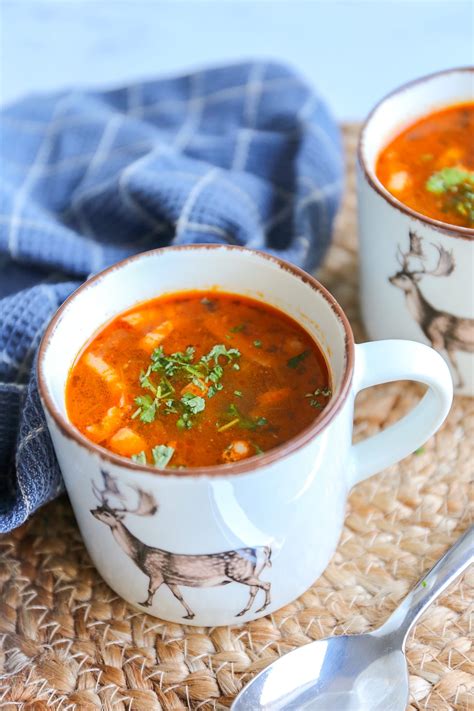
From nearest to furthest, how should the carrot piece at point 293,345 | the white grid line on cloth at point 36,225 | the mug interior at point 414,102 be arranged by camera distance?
the carrot piece at point 293,345, the mug interior at point 414,102, the white grid line on cloth at point 36,225

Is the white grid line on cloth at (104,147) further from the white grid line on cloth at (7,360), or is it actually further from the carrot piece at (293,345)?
the carrot piece at (293,345)

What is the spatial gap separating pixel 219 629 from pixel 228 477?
47cm

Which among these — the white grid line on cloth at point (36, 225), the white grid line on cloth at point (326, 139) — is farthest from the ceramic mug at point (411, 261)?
the white grid line on cloth at point (36, 225)

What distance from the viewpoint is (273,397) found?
169cm

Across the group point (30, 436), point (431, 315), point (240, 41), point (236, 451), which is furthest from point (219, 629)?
point (240, 41)

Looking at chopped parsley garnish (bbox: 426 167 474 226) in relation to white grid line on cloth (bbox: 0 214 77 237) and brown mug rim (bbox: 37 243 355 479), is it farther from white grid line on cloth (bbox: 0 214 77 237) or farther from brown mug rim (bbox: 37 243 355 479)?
white grid line on cloth (bbox: 0 214 77 237)

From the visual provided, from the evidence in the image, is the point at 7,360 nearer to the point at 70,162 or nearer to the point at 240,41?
the point at 70,162

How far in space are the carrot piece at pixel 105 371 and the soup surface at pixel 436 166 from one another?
0.74m

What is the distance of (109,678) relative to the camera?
171cm

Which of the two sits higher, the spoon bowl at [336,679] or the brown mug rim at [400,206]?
the brown mug rim at [400,206]

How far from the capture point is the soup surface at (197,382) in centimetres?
161

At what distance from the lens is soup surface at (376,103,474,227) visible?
6.64 feet

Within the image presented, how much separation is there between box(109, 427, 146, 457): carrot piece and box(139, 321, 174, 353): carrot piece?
0.73ft

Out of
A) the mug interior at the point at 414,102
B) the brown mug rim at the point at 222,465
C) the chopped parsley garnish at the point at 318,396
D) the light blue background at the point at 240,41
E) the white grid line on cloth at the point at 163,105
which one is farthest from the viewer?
the light blue background at the point at 240,41
